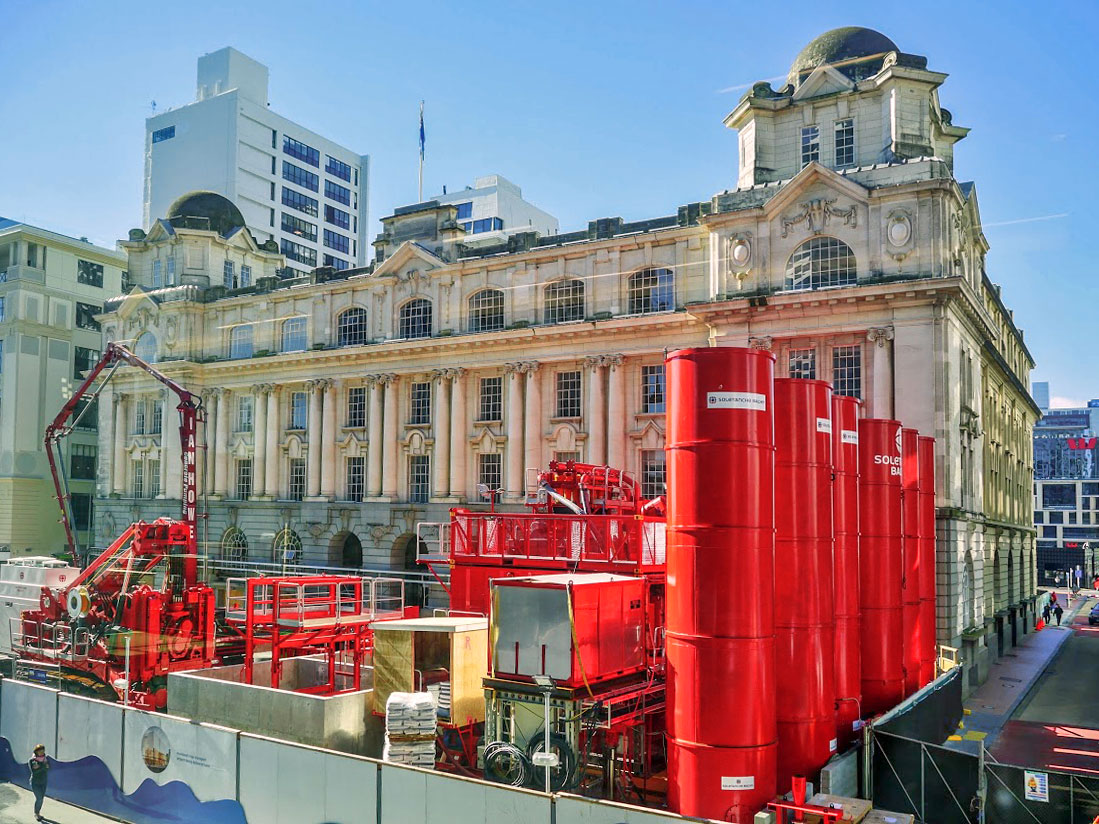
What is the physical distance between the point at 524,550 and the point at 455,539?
2188 millimetres

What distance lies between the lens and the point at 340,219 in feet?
308

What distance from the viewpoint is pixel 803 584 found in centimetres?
1712

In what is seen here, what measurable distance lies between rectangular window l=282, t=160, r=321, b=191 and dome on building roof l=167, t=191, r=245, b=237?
24506 millimetres

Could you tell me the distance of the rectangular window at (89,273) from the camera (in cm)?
7012

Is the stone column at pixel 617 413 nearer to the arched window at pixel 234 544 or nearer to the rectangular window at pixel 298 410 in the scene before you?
the rectangular window at pixel 298 410

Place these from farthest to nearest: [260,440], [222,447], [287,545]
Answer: [222,447]
[260,440]
[287,545]

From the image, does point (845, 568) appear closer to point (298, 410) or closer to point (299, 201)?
point (298, 410)

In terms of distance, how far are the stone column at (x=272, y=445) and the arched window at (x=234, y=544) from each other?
3.22 m

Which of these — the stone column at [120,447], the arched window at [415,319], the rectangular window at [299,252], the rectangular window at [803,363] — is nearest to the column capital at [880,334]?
the rectangular window at [803,363]

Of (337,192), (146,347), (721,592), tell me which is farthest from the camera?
(337,192)

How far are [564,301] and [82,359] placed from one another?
41.9 metres

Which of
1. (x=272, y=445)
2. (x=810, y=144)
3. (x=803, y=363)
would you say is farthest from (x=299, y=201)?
(x=803, y=363)

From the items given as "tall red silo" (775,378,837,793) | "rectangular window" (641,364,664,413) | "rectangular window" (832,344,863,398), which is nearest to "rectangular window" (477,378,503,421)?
"rectangular window" (641,364,664,413)

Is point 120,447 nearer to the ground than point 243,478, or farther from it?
farther from it
